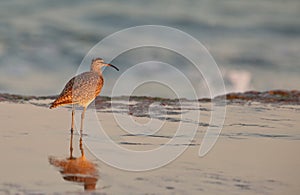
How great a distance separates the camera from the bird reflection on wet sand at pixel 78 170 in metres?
6.51

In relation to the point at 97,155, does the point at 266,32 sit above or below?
above

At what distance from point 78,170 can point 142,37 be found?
10323mm

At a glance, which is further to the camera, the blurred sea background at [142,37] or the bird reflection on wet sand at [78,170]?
the blurred sea background at [142,37]

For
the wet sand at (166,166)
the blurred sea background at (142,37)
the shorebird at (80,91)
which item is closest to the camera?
the wet sand at (166,166)

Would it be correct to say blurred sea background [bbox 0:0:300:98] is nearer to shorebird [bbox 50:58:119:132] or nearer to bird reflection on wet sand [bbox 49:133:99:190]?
shorebird [bbox 50:58:119:132]

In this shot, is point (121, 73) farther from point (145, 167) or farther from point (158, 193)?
point (158, 193)

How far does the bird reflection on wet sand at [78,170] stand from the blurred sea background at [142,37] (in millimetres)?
6005

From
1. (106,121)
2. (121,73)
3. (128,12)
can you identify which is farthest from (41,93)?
(128,12)

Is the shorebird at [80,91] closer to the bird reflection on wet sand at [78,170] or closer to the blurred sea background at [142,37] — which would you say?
the blurred sea background at [142,37]

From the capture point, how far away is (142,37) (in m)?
17.1

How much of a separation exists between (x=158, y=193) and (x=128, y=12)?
498 inches

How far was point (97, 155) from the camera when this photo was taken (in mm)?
7832

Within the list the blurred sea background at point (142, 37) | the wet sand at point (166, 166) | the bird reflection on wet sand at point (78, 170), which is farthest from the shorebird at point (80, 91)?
the bird reflection on wet sand at point (78, 170)

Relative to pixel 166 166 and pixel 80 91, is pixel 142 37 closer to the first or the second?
pixel 80 91
